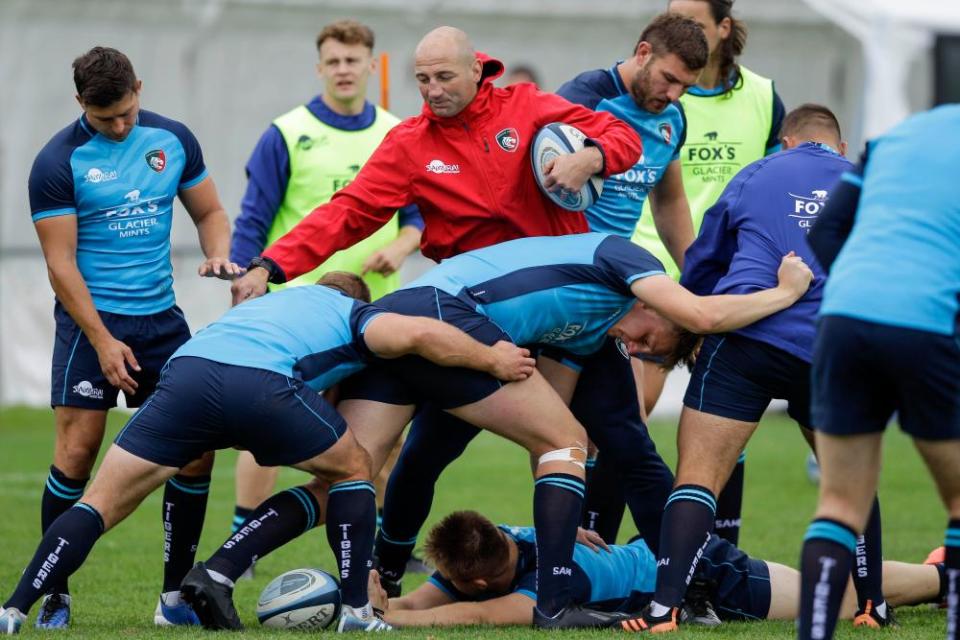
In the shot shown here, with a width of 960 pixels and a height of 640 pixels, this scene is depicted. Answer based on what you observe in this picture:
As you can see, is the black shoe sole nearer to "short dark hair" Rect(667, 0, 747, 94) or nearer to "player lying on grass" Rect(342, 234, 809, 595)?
"player lying on grass" Rect(342, 234, 809, 595)

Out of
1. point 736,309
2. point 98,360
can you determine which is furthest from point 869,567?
point 98,360

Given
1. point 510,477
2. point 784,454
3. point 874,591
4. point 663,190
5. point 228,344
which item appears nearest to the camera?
point 228,344

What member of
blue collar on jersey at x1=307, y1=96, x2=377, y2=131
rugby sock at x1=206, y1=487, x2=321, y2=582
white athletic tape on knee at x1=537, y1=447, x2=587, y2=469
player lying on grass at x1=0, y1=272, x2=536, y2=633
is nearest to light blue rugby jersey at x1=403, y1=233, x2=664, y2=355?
player lying on grass at x1=0, y1=272, x2=536, y2=633

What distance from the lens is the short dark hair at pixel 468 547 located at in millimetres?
5793

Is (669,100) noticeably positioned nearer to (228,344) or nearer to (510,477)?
(228,344)

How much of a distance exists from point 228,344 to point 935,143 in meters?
2.72

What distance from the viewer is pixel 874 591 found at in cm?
601

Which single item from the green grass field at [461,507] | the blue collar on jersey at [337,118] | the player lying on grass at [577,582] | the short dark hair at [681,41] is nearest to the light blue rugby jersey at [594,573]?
the player lying on grass at [577,582]

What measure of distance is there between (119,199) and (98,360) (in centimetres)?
71

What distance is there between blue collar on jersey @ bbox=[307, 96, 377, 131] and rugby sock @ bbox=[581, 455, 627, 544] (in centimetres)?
277

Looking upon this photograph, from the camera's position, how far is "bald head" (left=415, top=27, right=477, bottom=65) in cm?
612

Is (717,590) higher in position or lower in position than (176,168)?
lower

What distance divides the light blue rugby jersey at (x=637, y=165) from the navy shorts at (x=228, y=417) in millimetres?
2202

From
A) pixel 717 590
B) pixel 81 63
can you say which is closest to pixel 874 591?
pixel 717 590
